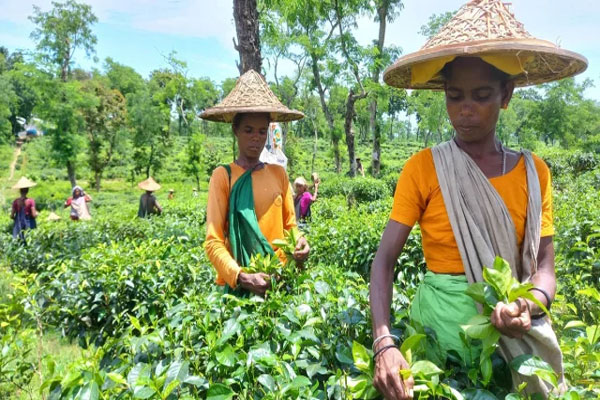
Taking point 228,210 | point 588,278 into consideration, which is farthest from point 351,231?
point 228,210

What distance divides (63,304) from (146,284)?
0.78 meters

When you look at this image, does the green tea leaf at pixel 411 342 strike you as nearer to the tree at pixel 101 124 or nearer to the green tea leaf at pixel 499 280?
the green tea leaf at pixel 499 280

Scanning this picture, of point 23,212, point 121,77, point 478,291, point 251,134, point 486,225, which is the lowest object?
point 23,212

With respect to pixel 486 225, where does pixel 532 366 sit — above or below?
below

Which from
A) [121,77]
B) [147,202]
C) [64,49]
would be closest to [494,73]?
[147,202]

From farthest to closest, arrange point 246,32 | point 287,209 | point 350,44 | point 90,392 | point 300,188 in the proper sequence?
1. point 350,44
2. point 300,188
3. point 246,32
4. point 287,209
5. point 90,392

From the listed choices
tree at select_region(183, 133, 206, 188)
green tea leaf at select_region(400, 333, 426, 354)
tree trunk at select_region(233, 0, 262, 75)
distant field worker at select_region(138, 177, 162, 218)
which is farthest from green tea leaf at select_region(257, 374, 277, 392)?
tree at select_region(183, 133, 206, 188)

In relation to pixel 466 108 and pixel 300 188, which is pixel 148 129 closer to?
pixel 300 188

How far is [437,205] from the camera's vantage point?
4.17 ft

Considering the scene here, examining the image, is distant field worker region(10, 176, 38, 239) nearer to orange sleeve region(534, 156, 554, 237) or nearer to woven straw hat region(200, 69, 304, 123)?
woven straw hat region(200, 69, 304, 123)

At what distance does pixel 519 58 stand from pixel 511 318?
77cm

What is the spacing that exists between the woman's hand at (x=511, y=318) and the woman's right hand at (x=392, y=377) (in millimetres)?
262

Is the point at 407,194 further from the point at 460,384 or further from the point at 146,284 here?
the point at 146,284

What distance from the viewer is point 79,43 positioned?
2366 centimetres
